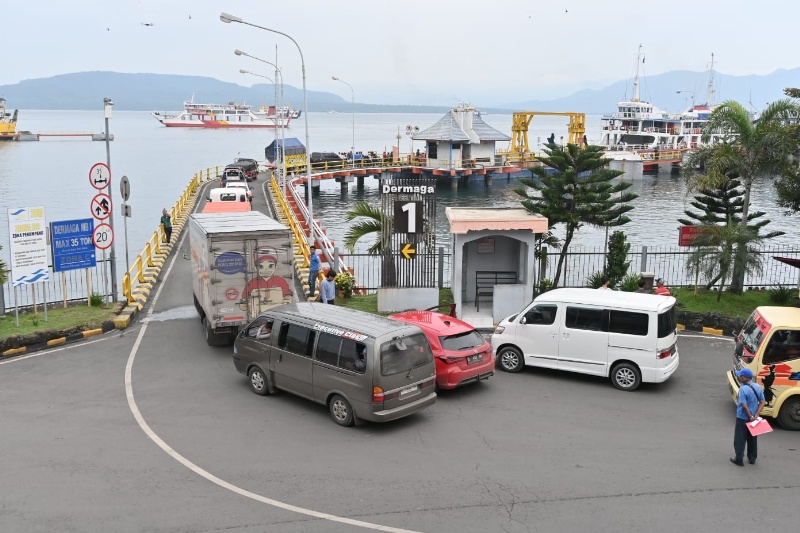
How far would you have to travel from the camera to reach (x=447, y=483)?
9.24 meters

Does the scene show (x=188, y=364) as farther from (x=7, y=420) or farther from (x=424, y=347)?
(x=424, y=347)

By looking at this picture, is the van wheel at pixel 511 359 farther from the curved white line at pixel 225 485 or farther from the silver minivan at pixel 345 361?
the curved white line at pixel 225 485

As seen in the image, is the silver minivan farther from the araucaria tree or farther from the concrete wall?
the araucaria tree

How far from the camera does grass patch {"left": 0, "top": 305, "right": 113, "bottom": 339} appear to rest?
1652 cm

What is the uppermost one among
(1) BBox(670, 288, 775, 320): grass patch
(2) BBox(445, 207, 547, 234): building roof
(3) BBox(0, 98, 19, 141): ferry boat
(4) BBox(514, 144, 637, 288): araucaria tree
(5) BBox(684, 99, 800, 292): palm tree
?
(3) BBox(0, 98, 19, 141): ferry boat

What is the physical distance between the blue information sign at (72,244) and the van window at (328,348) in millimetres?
10075

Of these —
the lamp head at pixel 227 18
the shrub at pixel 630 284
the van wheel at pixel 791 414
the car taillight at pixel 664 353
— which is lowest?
the van wheel at pixel 791 414

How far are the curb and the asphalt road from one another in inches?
60.8

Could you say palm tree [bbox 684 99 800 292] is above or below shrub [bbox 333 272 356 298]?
above

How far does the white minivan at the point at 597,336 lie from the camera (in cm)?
1284

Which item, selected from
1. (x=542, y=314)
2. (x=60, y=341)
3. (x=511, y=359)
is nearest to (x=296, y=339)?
(x=511, y=359)

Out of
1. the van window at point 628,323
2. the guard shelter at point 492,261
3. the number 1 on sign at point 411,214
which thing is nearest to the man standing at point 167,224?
the number 1 on sign at point 411,214

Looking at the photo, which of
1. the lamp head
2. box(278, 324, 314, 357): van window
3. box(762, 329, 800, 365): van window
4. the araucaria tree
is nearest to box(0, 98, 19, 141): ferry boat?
the lamp head

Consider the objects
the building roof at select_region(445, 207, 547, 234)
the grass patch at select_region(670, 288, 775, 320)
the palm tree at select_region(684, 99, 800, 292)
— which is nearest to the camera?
the building roof at select_region(445, 207, 547, 234)
